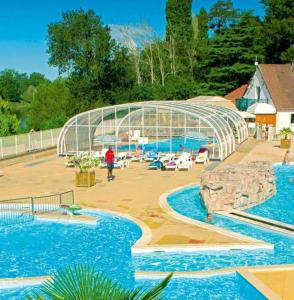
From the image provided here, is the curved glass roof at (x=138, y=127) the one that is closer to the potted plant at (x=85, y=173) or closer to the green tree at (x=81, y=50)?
the potted plant at (x=85, y=173)

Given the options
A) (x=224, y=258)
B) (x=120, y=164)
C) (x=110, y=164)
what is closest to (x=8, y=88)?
(x=120, y=164)

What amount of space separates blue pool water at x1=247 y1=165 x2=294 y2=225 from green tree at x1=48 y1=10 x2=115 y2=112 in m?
33.6

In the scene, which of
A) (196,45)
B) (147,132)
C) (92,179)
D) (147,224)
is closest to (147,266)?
(147,224)

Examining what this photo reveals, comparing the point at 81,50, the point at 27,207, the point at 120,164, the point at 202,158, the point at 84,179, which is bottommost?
the point at 27,207

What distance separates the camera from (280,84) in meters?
43.0

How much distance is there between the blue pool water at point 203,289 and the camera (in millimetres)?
10320

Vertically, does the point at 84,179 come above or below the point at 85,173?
below

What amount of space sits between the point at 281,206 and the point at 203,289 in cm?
818

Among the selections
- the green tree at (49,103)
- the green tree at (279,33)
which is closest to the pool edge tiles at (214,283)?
the green tree at (49,103)

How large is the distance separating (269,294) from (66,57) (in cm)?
→ 4557

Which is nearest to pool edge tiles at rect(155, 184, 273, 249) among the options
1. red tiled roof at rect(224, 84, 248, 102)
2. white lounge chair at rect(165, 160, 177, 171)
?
white lounge chair at rect(165, 160, 177, 171)

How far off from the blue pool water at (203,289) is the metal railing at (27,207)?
5.45m

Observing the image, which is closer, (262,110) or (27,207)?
(27,207)

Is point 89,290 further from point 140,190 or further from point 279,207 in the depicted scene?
point 140,190
